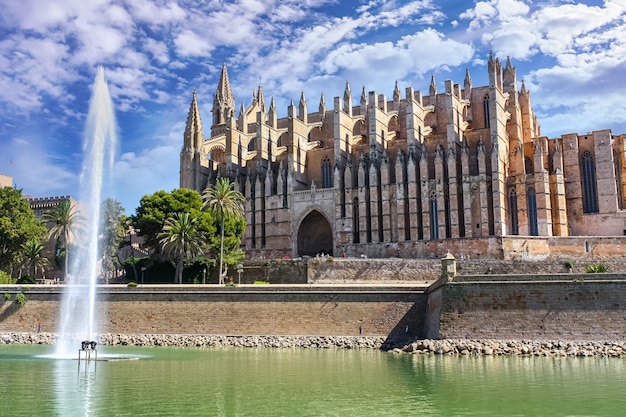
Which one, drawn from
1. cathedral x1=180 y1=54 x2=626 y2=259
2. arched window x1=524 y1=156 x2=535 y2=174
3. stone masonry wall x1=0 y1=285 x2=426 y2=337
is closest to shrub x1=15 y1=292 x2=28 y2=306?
stone masonry wall x1=0 y1=285 x2=426 y2=337

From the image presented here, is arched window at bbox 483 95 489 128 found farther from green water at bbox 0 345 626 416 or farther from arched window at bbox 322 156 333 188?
green water at bbox 0 345 626 416

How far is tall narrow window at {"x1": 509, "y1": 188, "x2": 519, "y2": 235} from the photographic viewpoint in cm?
5188

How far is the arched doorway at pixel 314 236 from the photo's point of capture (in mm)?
59312

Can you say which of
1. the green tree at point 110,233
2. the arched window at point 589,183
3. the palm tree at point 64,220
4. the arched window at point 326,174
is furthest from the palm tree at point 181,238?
the arched window at point 589,183

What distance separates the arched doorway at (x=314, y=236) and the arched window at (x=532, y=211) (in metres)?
16.7

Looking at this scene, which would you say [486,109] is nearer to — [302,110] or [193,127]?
[302,110]

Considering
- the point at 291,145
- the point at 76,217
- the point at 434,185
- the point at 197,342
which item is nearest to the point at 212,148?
the point at 291,145

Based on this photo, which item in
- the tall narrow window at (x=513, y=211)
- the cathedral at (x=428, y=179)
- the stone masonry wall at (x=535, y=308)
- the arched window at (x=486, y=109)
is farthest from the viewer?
the arched window at (x=486, y=109)

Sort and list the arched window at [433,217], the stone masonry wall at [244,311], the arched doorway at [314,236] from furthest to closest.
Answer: the arched doorway at [314,236] < the arched window at [433,217] < the stone masonry wall at [244,311]

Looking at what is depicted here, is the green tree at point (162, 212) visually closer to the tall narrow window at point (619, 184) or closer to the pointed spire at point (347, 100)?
the pointed spire at point (347, 100)

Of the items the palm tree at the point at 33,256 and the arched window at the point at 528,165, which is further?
the arched window at the point at 528,165

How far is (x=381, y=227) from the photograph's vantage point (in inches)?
2149

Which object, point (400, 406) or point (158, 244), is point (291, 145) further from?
point (400, 406)

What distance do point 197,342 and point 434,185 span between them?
25424 mm
